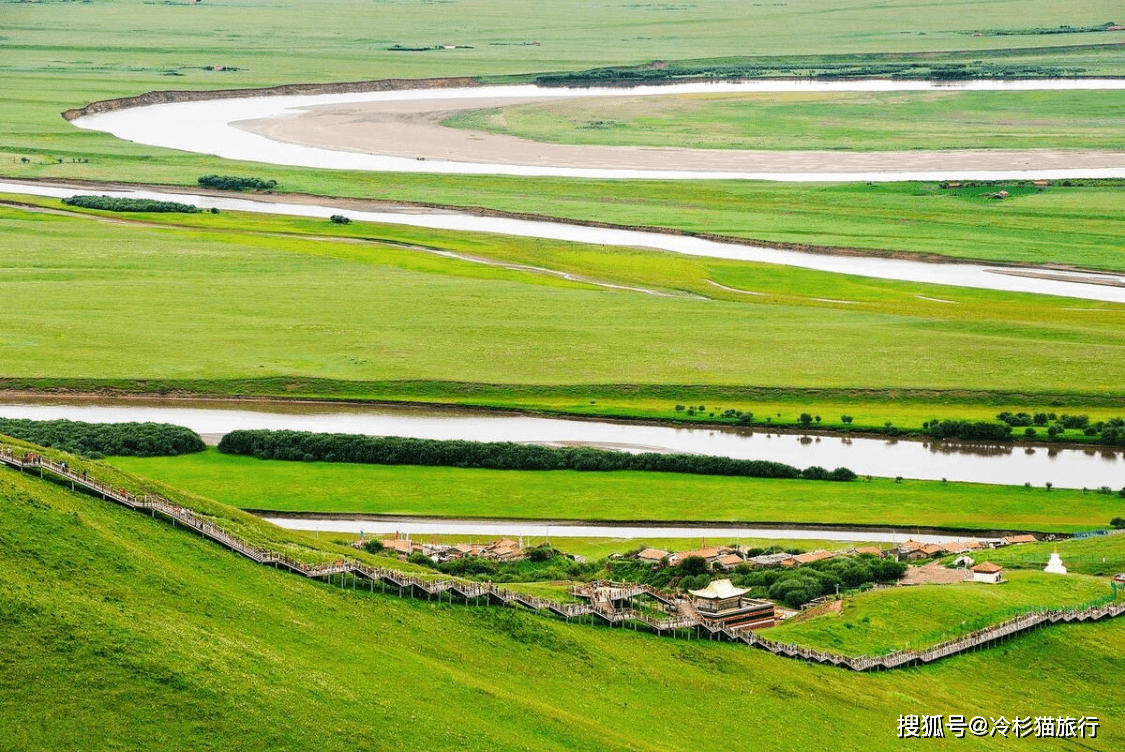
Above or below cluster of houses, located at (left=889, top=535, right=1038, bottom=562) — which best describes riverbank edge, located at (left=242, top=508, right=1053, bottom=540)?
above

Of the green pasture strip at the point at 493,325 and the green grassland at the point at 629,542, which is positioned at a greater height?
the green pasture strip at the point at 493,325

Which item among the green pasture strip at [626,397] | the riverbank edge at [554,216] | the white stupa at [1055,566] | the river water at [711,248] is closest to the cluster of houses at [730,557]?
the white stupa at [1055,566]

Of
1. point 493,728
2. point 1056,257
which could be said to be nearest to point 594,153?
point 1056,257

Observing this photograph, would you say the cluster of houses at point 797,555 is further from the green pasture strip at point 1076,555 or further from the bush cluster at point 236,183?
the bush cluster at point 236,183

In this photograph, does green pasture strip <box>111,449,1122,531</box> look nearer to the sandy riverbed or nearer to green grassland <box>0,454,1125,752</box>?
green grassland <box>0,454,1125,752</box>

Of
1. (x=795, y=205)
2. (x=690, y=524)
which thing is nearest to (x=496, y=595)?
(x=690, y=524)

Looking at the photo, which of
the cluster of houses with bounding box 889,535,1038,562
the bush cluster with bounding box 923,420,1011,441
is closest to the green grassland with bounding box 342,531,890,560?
the cluster of houses with bounding box 889,535,1038,562
